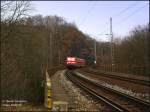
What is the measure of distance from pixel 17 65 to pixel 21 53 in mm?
2177

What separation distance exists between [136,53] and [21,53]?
2124 centimetres

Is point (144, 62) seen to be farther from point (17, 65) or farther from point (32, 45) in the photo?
point (17, 65)

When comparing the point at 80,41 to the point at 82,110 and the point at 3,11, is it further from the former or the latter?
the point at 82,110

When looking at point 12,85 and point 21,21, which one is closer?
point 12,85

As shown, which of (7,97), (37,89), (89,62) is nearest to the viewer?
(7,97)

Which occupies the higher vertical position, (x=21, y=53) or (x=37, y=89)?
(x=21, y=53)

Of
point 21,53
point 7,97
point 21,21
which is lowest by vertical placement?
point 7,97

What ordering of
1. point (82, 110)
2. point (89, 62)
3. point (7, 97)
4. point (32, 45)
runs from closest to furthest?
1. point (82, 110)
2. point (7, 97)
3. point (32, 45)
4. point (89, 62)

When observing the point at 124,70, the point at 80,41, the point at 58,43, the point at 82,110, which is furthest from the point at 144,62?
the point at 80,41

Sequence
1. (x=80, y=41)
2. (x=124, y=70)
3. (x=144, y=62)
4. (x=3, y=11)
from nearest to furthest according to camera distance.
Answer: (x=3, y=11)
(x=144, y=62)
(x=124, y=70)
(x=80, y=41)

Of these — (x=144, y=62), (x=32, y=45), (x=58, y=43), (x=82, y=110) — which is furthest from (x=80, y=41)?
(x=82, y=110)

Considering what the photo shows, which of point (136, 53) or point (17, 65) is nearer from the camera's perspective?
point (17, 65)

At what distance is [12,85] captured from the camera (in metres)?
26.5

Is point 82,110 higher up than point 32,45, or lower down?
lower down
